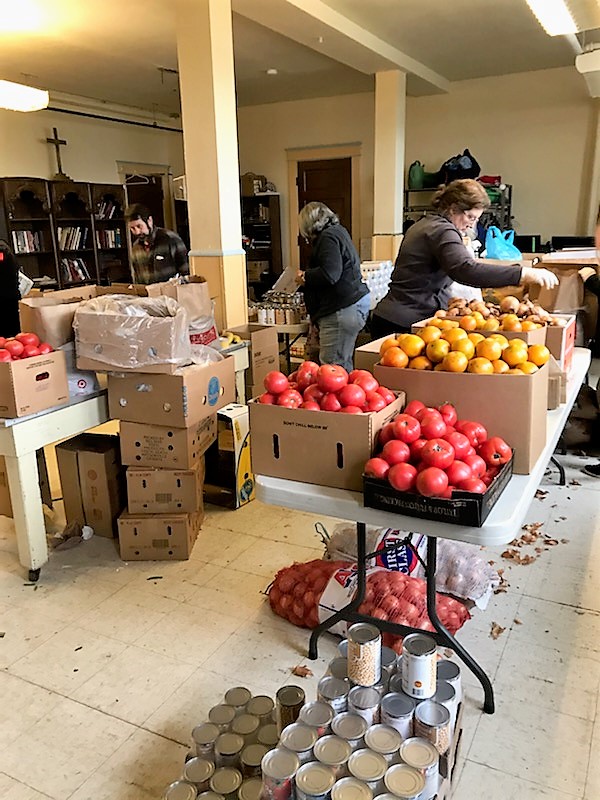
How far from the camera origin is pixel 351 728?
1.31m

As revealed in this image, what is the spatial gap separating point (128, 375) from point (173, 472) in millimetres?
444

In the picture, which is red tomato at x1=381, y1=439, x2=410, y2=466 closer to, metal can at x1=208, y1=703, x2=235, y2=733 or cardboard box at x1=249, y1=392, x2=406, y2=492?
cardboard box at x1=249, y1=392, x2=406, y2=492

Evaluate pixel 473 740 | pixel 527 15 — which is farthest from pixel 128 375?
pixel 527 15

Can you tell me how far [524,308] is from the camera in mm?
2396

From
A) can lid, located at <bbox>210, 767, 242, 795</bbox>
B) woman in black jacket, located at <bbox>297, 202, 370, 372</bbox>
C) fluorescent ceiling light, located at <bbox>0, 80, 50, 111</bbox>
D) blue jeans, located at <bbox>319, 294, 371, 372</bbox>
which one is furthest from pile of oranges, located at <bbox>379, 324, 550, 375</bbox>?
fluorescent ceiling light, located at <bbox>0, 80, 50, 111</bbox>

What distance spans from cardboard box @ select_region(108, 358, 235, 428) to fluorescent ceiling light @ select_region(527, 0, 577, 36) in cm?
284

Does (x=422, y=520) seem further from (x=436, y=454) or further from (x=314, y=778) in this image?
(x=314, y=778)

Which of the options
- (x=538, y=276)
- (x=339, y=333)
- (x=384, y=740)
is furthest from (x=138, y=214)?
(x=384, y=740)

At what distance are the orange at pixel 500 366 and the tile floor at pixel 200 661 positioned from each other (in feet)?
3.11

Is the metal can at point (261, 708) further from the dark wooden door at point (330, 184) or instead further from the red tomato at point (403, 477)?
the dark wooden door at point (330, 184)

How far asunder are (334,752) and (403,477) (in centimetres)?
57

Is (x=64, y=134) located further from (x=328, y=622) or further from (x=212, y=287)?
(x=328, y=622)

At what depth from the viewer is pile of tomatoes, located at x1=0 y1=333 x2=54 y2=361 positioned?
246 cm

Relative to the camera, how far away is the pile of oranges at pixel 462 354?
171cm
